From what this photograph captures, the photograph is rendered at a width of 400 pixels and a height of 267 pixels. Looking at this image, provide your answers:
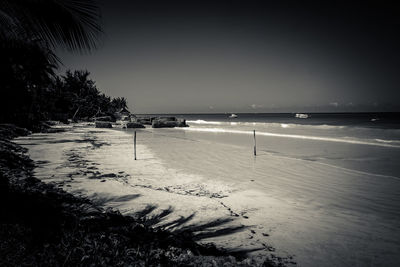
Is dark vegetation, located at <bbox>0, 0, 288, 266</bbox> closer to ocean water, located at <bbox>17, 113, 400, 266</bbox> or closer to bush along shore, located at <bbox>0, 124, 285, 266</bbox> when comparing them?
bush along shore, located at <bbox>0, 124, 285, 266</bbox>

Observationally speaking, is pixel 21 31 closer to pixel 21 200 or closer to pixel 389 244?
pixel 21 200

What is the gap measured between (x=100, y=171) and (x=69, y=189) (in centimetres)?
221

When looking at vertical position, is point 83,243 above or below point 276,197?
above

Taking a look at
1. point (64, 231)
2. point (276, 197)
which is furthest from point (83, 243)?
point (276, 197)

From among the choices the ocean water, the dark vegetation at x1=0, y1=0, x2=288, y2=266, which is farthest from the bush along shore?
the ocean water

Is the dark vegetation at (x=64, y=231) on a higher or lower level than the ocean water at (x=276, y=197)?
higher

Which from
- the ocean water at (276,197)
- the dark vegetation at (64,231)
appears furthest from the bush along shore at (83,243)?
the ocean water at (276,197)

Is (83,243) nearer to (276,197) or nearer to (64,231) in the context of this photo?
(64,231)

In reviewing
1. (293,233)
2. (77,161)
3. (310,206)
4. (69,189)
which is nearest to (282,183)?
(310,206)

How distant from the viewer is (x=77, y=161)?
9734 mm

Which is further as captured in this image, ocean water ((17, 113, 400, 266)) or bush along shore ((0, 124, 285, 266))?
ocean water ((17, 113, 400, 266))

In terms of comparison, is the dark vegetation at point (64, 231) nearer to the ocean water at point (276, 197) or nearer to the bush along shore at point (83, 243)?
the bush along shore at point (83, 243)

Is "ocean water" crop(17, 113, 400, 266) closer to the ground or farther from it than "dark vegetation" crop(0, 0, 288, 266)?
closer to the ground

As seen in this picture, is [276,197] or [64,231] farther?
[276,197]
